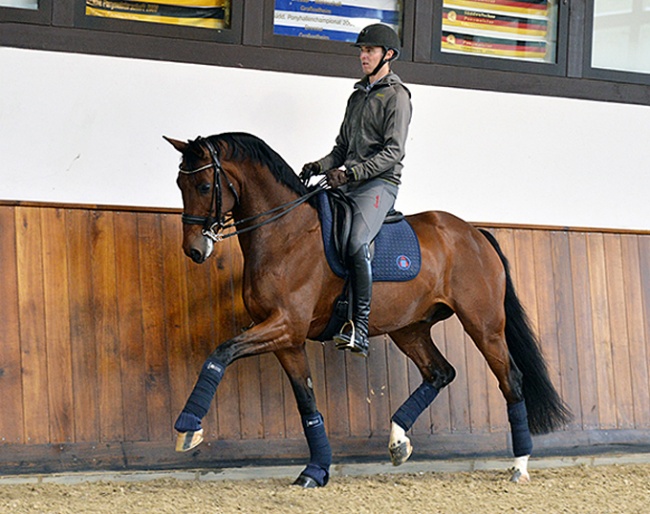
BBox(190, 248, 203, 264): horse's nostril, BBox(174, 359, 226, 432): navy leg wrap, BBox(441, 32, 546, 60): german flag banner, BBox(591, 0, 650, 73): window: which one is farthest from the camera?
BBox(591, 0, 650, 73): window

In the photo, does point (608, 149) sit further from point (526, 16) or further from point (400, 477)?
point (400, 477)

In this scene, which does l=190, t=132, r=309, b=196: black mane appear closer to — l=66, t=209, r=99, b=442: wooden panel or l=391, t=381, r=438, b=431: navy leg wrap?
l=66, t=209, r=99, b=442: wooden panel

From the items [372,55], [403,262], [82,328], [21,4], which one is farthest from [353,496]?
[21,4]

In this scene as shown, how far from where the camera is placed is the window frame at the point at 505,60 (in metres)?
6.30

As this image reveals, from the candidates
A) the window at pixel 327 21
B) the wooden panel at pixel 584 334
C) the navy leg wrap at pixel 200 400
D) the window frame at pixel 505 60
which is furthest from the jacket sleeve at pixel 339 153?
the wooden panel at pixel 584 334

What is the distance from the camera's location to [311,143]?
5.96 meters

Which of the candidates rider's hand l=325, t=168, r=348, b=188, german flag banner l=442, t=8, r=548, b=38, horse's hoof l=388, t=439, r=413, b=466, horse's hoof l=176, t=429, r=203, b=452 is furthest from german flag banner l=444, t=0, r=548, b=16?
horse's hoof l=176, t=429, r=203, b=452

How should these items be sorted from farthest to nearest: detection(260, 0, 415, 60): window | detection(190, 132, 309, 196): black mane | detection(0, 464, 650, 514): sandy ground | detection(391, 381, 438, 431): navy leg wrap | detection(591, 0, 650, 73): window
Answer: detection(591, 0, 650, 73): window → detection(260, 0, 415, 60): window → detection(391, 381, 438, 431): navy leg wrap → detection(190, 132, 309, 196): black mane → detection(0, 464, 650, 514): sandy ground

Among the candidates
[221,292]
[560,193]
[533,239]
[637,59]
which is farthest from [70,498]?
[637,59]

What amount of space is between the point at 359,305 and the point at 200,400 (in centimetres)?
97

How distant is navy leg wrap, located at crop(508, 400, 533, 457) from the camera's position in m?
5.39

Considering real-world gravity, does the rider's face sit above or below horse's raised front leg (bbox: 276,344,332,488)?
above

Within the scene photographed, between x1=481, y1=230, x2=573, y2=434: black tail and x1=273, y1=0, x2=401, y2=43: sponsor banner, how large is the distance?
5.22ft

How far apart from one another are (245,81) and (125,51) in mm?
697
